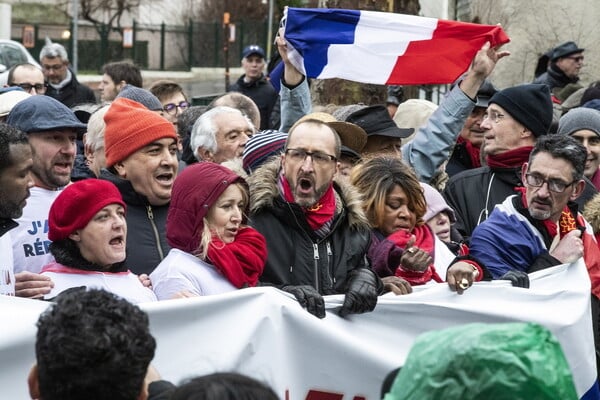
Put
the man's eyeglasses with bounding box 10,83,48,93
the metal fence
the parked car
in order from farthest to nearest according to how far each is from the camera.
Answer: the metal fence < the parked car < the man's eyeglasses with bounding box 10,83,48,93

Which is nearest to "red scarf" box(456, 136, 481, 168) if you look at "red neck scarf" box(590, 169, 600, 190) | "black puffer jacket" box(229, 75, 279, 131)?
"red neck scarf" box(590, 169, 600, 190)

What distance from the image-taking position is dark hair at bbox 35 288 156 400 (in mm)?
2789

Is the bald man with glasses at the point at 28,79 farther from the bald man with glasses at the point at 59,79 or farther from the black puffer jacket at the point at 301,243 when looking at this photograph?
the black puffer jacket at the point at 301,243

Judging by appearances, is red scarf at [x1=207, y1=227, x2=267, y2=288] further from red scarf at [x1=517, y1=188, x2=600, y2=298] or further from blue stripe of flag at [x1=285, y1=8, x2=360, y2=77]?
blue stripe of flag at [x1=285, y1=8, x2=360, y2=77]

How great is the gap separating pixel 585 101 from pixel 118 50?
36.0 m

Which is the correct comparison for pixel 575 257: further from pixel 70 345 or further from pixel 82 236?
pixel 70 345

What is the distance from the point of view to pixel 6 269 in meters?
4.98

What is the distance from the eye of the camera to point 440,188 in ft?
25.5

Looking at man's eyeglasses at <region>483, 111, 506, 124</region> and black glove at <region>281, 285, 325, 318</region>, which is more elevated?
man's eyeglasses at <region>483, 111, 506, 124</region>

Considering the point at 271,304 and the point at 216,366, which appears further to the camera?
the point at 271,304

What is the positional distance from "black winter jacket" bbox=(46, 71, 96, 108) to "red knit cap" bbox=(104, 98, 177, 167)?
667 centimetres

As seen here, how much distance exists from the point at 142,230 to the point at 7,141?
36.7 inches

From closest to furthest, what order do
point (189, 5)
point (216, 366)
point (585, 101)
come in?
point (216, 366) < point (585, 101) < point (189, 5)

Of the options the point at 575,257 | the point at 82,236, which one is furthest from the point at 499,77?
the point at 82,236
